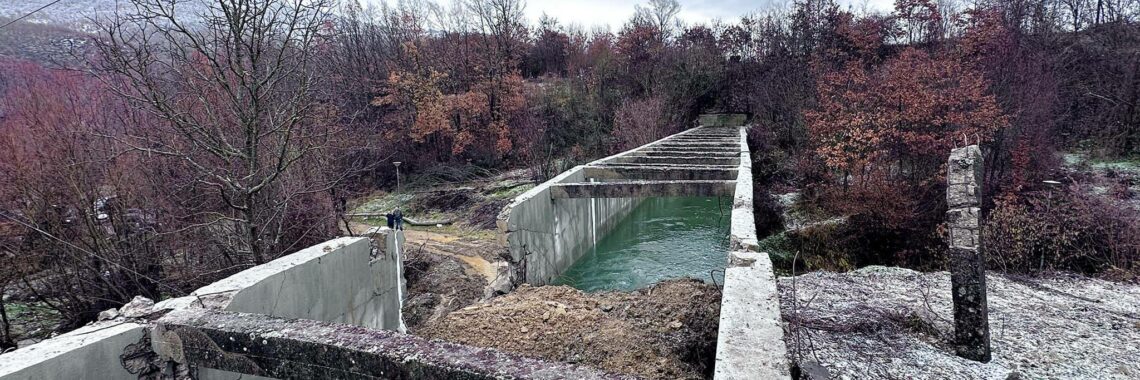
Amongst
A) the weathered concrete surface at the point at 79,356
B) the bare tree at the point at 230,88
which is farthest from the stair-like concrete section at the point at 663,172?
the weathered concrete surface at the point at 79,356

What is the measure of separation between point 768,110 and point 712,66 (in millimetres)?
8998

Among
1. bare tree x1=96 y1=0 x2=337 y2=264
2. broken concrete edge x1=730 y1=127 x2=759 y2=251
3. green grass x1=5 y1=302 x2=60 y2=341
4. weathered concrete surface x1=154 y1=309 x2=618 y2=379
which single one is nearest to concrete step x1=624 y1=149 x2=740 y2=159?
broken concrete edge x1=730 y1=127 x2=759 y2=251

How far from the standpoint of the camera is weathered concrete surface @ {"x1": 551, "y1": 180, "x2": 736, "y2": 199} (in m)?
11.2

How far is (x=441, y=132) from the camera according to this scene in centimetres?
2867

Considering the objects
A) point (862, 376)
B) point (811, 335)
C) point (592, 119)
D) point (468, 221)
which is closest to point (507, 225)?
point (811, 335)

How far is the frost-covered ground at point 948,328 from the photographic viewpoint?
5488 mm

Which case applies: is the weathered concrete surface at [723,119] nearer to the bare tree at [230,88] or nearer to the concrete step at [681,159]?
the concrete step at [681,159]

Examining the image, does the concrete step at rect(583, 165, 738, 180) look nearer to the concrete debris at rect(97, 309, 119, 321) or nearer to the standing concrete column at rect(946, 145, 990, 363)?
the standing concrete column at rect(946, 145, 990, 363)

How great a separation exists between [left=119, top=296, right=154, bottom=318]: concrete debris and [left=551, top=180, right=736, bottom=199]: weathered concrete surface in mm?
7992

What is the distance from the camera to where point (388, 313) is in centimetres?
712

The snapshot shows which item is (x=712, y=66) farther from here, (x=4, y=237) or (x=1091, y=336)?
(x=4, y=237)

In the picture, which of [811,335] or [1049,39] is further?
[1049,39]

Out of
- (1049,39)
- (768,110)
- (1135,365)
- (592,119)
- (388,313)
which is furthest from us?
(592,119)

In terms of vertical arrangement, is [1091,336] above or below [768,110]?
below
